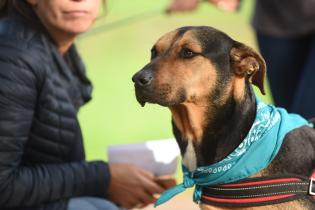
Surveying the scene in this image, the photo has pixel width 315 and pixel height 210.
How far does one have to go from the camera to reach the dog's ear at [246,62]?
2539 millimetres

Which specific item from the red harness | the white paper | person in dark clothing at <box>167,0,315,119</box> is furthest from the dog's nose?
person in dark clothing at <box>167,0,315,119</box>

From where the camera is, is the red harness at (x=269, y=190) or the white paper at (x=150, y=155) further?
the white paper at (x=150, y=155)

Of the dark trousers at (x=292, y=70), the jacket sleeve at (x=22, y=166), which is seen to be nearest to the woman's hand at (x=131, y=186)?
the jacket sleeve at (x=22, y=166)

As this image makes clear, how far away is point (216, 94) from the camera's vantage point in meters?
2.54

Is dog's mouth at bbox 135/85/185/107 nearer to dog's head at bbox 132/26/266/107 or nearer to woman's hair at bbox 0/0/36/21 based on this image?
dog's head at bbox 132/26/266/107

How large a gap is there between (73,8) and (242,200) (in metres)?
1.15

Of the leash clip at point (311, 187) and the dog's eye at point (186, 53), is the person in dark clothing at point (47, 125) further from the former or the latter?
the leash clip at point (311, 187)

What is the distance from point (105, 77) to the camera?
27.1 feet

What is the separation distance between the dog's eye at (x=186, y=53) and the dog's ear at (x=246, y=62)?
0.15 metres

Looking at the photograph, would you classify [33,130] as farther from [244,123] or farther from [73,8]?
[244,123]

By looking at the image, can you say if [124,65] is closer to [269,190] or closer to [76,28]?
[76,28]

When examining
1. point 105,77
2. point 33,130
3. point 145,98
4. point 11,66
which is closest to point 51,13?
point 11,66

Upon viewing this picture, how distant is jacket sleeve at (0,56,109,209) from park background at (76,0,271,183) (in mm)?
842

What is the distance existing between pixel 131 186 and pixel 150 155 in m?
0.17
